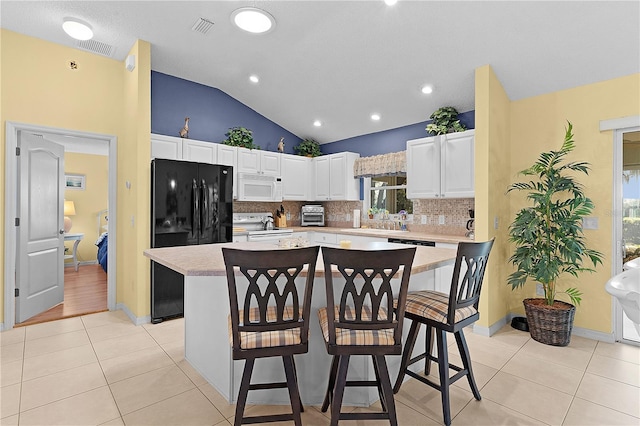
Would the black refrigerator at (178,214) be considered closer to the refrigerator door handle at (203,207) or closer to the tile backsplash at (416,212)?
the refrigerator door handle at (203,207)

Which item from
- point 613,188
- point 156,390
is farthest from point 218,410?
point 613,188

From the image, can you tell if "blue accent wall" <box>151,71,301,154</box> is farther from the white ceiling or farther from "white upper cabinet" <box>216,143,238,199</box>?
"white upper cabinet" <box>216,143,238,199</box>

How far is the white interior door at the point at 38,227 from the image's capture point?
3543 mm

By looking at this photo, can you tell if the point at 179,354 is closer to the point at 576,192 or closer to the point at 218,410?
the point at 218,410

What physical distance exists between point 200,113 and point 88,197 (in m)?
4.15

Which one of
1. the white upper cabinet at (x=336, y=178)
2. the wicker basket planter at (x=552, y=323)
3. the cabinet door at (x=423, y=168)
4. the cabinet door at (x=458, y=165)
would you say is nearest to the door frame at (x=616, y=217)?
the wicker basket planter at (x=552, y=323)

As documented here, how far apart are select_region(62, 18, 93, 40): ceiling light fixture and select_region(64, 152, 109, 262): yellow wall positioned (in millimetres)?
4237

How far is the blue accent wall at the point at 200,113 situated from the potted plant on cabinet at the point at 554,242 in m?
3.95

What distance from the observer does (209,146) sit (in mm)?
4617

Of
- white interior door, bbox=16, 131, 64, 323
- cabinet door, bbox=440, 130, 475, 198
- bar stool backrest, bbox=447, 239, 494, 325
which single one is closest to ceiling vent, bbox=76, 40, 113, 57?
white interior door, bbox=16, 131, 64, 323

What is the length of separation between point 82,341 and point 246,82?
369 centimetres

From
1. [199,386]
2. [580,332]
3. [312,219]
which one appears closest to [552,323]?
[580,332]

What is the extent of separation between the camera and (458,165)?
12.9 feet

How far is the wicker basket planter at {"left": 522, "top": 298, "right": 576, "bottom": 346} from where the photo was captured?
10.1 ft
